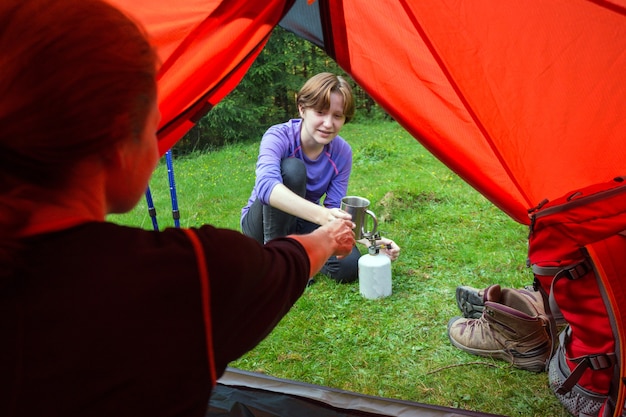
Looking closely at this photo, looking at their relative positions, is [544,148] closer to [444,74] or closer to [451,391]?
[444,74]

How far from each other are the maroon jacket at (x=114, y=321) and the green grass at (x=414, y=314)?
3.83ft

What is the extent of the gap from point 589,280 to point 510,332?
48 cm

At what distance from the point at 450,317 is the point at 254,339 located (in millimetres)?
1494

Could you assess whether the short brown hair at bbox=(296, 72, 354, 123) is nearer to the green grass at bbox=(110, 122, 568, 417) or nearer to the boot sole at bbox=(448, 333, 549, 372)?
the green grass at bbox=(110, 122, 568, 417)

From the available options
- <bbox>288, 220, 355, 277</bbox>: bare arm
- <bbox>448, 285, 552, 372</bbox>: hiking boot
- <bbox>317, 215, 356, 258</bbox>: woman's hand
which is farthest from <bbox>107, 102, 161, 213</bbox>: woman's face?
<bbox>448, 285, 552, 372</bbox>: hiking boot

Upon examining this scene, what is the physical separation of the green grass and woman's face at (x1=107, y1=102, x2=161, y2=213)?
4.02ft

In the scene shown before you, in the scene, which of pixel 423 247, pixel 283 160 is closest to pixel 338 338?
pixel 283 160

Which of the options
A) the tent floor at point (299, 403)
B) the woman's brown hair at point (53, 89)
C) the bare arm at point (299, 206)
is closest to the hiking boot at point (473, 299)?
the tent floor at point (299, 403)

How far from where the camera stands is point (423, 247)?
9.26 ft

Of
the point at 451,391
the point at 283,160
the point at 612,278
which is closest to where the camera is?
the point at 612,278

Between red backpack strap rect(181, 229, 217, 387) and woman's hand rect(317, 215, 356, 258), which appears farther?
woman's hand rect(317, 215, 356, 258)

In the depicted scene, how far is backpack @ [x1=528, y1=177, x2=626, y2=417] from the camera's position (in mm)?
1283

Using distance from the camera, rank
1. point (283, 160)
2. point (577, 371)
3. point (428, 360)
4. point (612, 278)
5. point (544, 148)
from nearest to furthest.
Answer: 1. point (612, 278)
2. point (577, 371)
3. point (544, 148)
4. point (428, 360)
5. point (283, 160)

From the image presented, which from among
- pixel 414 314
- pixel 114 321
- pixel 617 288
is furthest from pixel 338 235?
pixel 414 314
